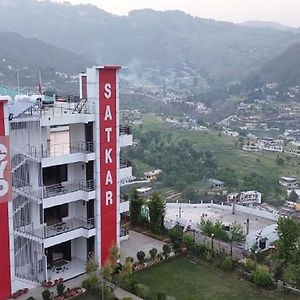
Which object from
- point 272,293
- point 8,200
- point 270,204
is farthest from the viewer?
point 270,204

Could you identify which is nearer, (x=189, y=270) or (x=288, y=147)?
(x=189, y=270)

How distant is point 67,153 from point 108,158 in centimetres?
161

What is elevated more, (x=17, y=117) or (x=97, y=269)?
(x=17, y=117)

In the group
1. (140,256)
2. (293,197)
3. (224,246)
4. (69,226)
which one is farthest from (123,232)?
(293,197)

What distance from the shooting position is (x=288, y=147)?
87562mm

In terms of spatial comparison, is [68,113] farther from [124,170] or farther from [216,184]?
[216,184]

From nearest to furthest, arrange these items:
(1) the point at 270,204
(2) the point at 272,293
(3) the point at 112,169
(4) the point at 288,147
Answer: (2) the point at 272,293 → (3) the point at 112,169 → (1) the point at 270,204 → (4) the point at 288,147

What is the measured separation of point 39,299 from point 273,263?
944 centimetres

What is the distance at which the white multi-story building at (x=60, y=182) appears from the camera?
703 inches

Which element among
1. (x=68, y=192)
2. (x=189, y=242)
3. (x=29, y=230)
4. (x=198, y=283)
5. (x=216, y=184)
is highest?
(x=68, y=192)

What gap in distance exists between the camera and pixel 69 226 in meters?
20.1

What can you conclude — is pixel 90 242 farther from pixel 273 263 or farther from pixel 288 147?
pixel 288 147

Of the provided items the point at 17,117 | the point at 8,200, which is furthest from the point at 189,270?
the point at 17,117

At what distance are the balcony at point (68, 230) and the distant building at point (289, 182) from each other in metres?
45.3
